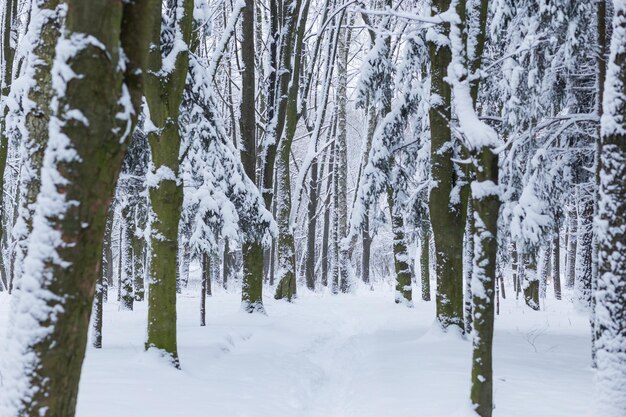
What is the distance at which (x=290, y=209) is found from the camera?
53.5ft

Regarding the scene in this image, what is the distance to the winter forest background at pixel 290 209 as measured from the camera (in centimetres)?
236

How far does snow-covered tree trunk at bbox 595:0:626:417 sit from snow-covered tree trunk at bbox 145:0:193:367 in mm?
4981

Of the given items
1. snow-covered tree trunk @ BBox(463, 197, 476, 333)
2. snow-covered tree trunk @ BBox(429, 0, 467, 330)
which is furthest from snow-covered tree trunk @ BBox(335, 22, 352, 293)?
snow-covered tree trunk @ BBox(429, 0, 467, 330)

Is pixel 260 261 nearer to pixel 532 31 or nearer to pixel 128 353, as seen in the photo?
pixel 128 353

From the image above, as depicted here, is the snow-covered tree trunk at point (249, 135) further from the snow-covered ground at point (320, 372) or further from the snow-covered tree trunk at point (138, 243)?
the snow-covered tree trunk at point (138, 243)

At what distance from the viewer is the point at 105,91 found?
2.35 meters

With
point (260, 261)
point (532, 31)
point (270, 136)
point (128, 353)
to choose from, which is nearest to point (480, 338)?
point (128, 353)

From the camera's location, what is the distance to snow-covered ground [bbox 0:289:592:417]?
5.51 meters

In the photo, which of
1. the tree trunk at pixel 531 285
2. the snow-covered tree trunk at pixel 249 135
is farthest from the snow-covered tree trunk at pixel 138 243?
the tree trunk at pixel 531 285

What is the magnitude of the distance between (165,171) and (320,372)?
4071 millimetres

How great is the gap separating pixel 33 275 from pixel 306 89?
46.9 ft

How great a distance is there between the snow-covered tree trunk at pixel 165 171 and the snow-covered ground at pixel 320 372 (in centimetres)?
49

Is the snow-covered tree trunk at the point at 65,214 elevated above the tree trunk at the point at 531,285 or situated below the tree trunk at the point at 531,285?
above

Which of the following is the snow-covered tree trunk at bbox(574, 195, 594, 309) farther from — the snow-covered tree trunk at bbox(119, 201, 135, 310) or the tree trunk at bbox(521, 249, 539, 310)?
the snow-covered tree trunk at bbox(119, 201, 135, 310)
